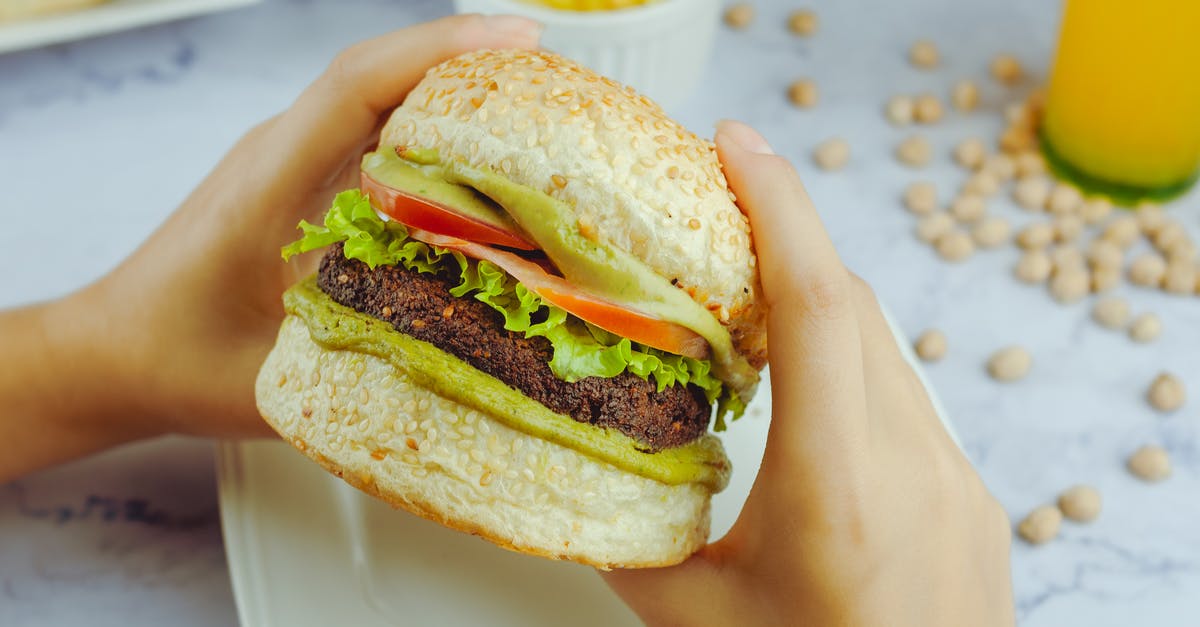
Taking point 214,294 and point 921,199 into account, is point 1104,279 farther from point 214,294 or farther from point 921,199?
point 214,294

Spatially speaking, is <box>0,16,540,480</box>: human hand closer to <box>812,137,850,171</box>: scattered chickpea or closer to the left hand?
the left hand

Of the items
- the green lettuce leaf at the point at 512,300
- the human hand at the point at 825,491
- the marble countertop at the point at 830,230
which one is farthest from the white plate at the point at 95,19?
the human hand at the point at 825,491

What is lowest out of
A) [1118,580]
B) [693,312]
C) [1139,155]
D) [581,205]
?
[1118,580]

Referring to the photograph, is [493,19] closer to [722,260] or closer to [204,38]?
[722,260]

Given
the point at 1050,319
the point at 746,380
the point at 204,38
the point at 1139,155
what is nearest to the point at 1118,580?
the point at 1050,319

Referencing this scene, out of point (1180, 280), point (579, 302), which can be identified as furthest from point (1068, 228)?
point (579, 302)

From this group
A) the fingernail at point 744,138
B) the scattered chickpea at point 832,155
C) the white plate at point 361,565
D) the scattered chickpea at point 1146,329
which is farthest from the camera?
the scattered chickpea at point 832,155

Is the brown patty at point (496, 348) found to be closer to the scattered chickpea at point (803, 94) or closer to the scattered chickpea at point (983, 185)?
the scattered chickpea at point (983, 185)
